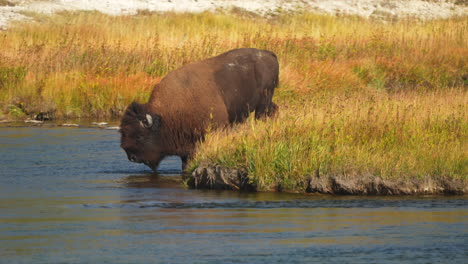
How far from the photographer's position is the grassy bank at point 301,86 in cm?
1124

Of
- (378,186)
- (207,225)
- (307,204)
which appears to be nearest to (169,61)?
(378,186)

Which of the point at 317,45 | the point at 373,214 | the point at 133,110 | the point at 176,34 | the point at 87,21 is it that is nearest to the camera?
the point at 373,214

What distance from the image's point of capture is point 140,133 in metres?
13.4

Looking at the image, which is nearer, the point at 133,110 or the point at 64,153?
the point at 133,110

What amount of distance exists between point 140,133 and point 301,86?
30.3ft

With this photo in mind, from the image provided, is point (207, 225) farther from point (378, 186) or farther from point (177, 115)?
point (177, 115)

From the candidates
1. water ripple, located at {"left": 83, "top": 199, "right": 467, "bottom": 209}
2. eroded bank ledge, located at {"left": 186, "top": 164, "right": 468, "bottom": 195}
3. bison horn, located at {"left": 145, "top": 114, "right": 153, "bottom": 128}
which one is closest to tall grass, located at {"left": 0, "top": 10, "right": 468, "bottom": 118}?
bison horn, located at {"left": 145, "top": 114, "right": 153, "bottom": 128}

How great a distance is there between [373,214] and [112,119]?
13.1 metres

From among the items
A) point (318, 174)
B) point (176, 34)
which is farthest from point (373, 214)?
point (176, 34)

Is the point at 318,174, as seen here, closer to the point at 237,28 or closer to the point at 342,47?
the point at 342,47

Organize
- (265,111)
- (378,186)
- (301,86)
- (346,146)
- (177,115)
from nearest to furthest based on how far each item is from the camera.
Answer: (378,186) → (346,146) → (177,115) → (265,111) → (301,86)

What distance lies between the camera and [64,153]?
15.6 m

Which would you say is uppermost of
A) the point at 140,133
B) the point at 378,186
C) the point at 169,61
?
the point at 378,186

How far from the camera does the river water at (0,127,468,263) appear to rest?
7.68 metres
